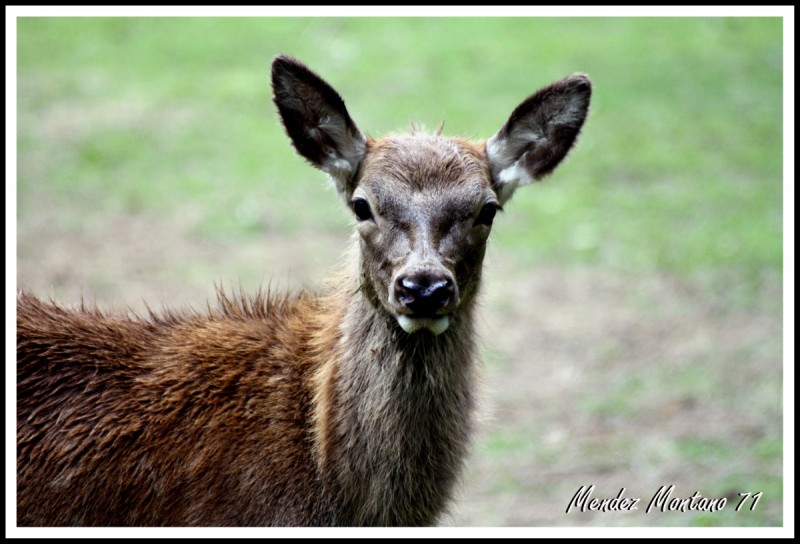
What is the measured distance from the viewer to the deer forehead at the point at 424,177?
5.06 meters

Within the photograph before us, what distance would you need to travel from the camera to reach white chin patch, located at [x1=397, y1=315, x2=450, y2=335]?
485 centimetres

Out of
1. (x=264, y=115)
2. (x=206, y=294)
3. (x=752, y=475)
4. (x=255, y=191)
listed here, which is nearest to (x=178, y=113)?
(x=264, y=115)

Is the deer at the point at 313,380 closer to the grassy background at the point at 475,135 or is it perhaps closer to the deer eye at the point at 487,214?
the deer eye at the point at 487,214

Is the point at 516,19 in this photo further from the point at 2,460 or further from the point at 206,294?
the point at 2,460

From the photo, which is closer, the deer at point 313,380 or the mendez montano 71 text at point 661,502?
the deer at point 313,380

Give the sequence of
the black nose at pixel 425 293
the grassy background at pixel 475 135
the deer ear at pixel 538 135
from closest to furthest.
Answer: the black nose at pixel 425 293
the deer ear at pixel 538 135
the grassy background at pixel 475 135

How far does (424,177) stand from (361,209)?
1.20 ft

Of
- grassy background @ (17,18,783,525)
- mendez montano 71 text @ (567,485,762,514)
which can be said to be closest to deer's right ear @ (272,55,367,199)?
mendez montano 71 text @ (567,485,762,514)

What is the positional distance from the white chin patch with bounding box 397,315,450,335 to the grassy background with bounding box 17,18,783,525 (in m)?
3.39

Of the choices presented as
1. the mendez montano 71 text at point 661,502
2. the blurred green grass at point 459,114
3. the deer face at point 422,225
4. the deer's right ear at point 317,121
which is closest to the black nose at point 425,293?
the deer face at point 422,225

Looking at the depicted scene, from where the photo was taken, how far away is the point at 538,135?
5.68 m

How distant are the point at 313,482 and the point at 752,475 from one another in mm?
4601

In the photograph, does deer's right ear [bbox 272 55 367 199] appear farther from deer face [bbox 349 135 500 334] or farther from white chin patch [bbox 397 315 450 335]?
white chin patch [bbox 397 315 450 335]

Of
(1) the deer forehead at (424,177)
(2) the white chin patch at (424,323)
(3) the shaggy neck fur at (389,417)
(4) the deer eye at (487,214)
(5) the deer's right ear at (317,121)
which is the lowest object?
(3) the shaggy neck fur at (389,417)
